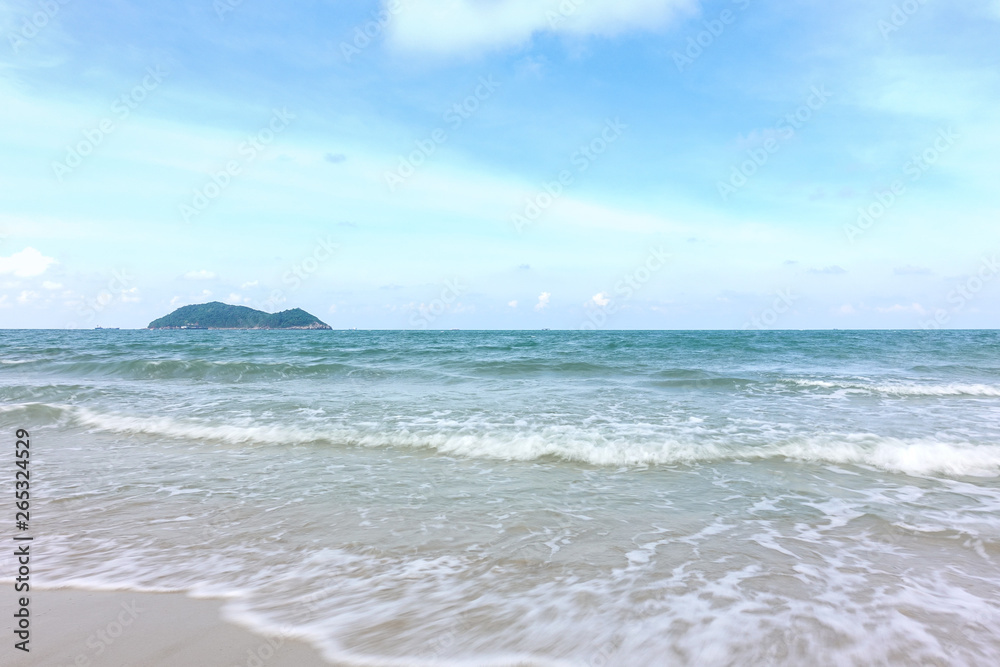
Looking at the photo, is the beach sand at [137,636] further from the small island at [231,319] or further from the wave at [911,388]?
the small island at [231,319]

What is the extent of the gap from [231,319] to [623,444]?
537ft

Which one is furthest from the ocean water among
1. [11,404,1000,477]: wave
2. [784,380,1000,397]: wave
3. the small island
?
the small island

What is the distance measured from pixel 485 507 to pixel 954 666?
14.0 feet

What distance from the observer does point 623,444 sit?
908 centimetres

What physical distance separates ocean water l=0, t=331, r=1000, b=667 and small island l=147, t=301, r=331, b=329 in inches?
5407

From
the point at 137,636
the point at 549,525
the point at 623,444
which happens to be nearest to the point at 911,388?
the point at 623,444

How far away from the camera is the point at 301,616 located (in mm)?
3797

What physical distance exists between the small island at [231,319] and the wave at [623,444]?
13928 centimetres

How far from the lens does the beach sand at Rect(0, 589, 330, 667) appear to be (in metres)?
3.27

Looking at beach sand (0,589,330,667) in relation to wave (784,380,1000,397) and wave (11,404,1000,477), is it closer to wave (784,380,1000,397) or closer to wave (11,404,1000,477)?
wave (11,404,1000,477)

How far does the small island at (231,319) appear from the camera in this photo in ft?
464

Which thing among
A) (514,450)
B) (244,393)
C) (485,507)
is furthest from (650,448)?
(244,393)

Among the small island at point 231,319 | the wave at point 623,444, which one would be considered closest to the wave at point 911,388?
the wave at point 623,444

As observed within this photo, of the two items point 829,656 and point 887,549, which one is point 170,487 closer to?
point 829,656
